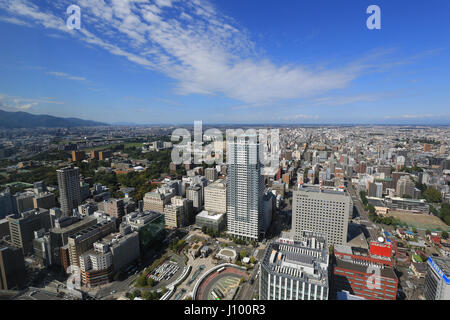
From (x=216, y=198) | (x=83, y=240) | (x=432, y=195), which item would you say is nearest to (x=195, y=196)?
(x=216, y=198)

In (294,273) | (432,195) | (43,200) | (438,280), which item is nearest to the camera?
(294,273)

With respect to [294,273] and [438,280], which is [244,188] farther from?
[438,280]

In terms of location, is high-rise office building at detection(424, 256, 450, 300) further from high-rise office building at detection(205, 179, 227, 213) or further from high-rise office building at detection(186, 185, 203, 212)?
high-rise office building at detection(186, 185, 203, 212)

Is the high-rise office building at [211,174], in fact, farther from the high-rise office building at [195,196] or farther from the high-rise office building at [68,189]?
the high-rise office building at [68,189]

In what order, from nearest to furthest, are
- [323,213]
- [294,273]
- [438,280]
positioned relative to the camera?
[294,273] < [438,280] < [323,213]

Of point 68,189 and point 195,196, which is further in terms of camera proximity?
point 195,196

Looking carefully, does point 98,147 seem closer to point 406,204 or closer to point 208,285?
point 208,285
